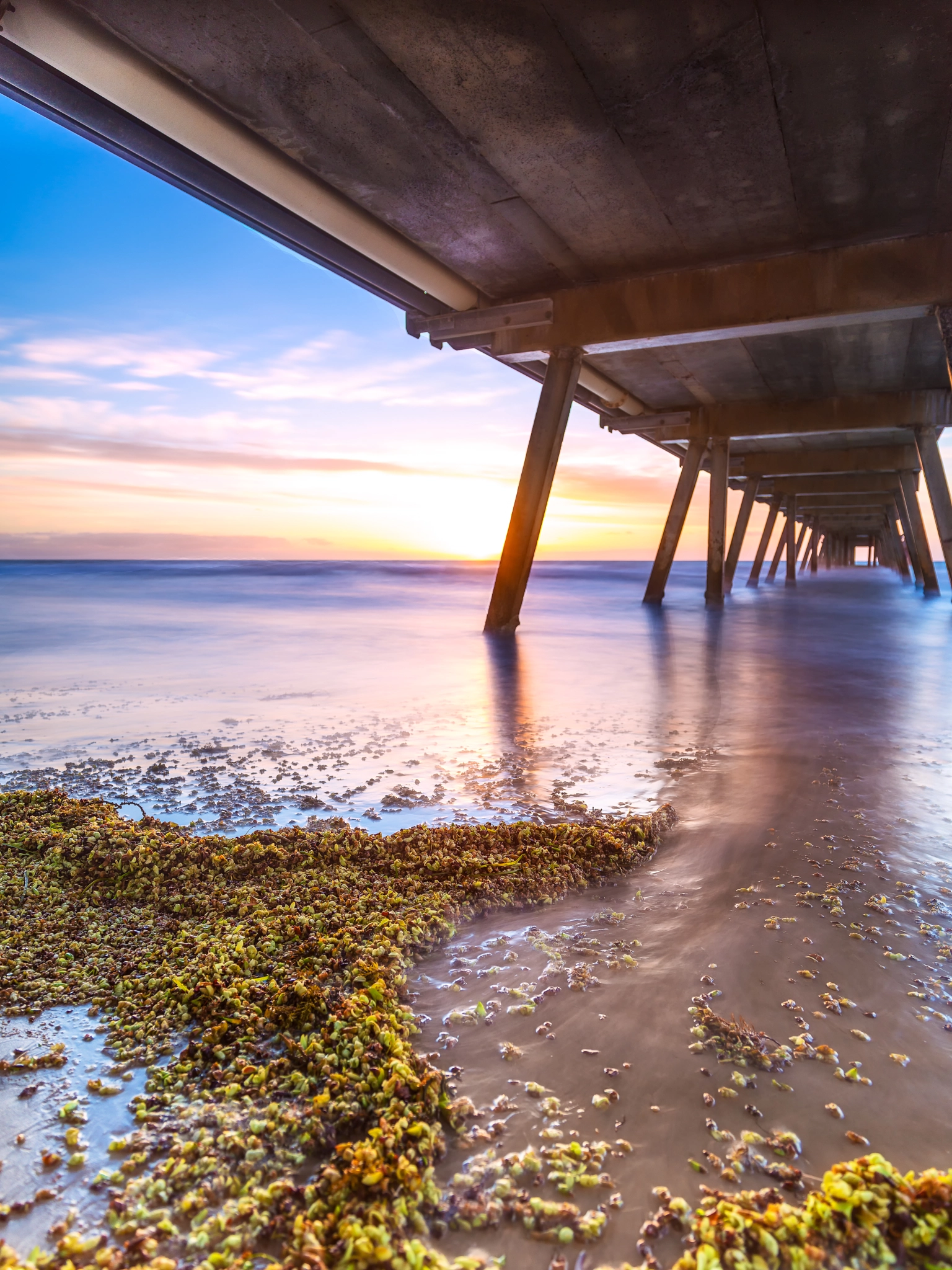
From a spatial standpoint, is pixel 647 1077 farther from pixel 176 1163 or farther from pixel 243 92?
pixel 243 92

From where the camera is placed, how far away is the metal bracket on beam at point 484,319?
308 inches

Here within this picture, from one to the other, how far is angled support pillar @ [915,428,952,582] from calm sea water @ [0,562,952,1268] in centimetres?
715

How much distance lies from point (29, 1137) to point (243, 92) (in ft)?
18.1

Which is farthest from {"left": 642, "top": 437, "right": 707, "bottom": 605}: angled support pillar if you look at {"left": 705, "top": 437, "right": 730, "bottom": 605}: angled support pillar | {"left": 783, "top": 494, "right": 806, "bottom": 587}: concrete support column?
{"left": 783, "top": 494, "right": 806, "bottom": 587}: concrete support column

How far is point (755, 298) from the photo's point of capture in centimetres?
704

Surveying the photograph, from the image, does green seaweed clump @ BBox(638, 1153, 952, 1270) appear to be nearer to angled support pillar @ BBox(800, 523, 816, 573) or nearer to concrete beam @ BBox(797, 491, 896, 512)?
concrete beam @ BBox(797, 491, 896, 512)

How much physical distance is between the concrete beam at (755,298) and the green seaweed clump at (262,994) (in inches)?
247

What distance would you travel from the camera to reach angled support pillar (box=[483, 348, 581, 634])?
8266 millimetres

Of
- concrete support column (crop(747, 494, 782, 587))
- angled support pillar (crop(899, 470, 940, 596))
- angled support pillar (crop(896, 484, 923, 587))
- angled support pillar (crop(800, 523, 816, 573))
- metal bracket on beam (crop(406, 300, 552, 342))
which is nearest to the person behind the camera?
metal bracket on beam (crop(406, 300, 552, 342))

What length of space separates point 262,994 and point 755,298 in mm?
7551

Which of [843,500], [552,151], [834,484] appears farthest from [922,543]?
[552,151]

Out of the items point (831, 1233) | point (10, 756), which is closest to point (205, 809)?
point (10, 756)

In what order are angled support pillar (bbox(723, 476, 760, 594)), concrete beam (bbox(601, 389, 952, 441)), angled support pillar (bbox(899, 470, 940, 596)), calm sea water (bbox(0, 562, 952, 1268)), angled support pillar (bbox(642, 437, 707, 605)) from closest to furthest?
calm sea water (bbox(0, 562, 952, 1268)) < concrete beam (bbox(601, 389, 952, 441)) < angled support pillar (bbox(642, 437, 707, 605)) < angled support pillar (bbox(899, 470, 940, 596)) < angled support pillar (bbox(723, 476, 760, 594))

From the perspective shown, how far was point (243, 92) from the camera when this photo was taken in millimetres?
4594
